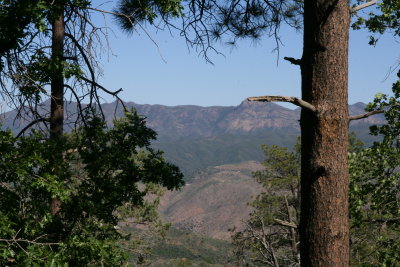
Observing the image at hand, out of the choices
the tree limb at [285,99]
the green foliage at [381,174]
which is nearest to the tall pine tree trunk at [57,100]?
the green foliage at [381,174]

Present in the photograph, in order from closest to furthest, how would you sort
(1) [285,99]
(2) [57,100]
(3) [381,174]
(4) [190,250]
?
(1) [285,99], (3) [381,174], (2) [57,100], (4) [190,250]

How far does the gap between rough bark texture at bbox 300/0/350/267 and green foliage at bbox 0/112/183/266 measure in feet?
10.6

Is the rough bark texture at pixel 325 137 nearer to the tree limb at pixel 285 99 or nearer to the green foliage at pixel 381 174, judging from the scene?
the tree limb at pixel 285 99

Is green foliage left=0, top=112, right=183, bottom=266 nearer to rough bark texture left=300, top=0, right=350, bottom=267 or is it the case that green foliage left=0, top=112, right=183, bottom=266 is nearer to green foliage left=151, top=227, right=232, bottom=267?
rough bark texture left=300, top=0, right=350, bottom=267

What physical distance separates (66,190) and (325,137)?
361 cm

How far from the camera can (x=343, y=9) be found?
3.48m

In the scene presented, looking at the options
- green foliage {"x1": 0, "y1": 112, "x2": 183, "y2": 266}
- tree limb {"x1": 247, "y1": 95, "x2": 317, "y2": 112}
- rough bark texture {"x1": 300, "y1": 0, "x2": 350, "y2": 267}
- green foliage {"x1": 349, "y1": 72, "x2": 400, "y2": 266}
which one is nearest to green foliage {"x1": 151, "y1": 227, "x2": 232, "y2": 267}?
green foliage {"x1": 0, "y1": 112, "x2": 183, "y2": 266}

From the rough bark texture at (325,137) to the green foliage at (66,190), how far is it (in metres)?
3.22

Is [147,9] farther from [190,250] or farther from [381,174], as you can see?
[190,250]

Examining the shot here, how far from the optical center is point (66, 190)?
569 centimetres

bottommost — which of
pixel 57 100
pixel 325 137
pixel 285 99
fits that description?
pixel 325 137

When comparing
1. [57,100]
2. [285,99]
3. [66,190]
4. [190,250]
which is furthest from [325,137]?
[190,250]

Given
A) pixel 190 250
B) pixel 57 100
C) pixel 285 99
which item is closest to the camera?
pixel 285 99

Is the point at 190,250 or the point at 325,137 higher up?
the point at 325,137
